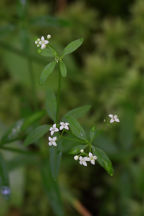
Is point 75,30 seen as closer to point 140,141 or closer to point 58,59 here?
point 140,141

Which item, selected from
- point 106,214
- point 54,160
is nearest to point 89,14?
point 106,214

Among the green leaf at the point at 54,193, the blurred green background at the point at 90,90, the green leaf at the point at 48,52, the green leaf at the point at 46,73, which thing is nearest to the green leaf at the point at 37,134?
the green leaf at the point at 46,73

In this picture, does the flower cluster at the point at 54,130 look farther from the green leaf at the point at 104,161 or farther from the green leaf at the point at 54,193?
the green leaf at the point at 54,193

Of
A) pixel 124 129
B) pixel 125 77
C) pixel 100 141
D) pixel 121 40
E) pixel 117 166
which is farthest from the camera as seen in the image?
pixel 121 40

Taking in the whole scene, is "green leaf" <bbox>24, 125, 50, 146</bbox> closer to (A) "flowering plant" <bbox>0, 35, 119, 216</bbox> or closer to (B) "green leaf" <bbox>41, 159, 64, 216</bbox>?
(A) "flowering plant" <bbox>0, 35, 119, 216</bbox>

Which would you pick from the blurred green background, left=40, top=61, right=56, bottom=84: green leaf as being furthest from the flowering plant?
the blurred green background
